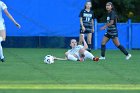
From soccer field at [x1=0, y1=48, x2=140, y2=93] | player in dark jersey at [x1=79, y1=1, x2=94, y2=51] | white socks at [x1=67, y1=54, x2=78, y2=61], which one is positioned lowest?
white socks at [x1=67, y1=54, x2=78, y2=61]

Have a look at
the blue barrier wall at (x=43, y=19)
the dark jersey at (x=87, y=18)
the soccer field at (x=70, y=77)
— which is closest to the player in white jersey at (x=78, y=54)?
the soccer field at (x=70, y=77)

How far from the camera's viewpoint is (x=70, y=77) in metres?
11.6

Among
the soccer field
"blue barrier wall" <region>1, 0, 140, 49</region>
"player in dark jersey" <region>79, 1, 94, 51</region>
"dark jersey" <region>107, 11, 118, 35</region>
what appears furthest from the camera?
"blue barrier wall" <region>1, 0, 140, 49</region>

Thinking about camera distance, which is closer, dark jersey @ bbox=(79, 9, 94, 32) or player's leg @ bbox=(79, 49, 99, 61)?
player's leg @ bbox=(79, 49, 99, 61)

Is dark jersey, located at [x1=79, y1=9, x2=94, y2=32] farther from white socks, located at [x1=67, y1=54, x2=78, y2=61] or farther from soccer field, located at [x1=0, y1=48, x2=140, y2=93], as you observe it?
soccer field, located at [x1=0, y1=48, x2=140, y2=93]

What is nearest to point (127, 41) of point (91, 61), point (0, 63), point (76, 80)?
point (91, 61)

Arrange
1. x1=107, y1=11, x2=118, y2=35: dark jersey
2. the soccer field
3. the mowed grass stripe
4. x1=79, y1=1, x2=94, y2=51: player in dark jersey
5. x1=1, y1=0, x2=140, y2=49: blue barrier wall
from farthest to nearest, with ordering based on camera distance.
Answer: x1=1, y1=0, x2=140, y2=49: blue barrier wall, x1=79, y1=1, x2=94, y2=51: player in dark jersey, x1=107, y1=11, x2=118, y2=35: dark jersey, the mowed grass stripe, the soccer field

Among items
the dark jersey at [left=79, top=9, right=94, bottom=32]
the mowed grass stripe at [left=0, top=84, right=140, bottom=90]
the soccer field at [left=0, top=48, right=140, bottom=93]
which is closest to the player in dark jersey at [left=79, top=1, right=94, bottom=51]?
the dark jersey at [left=79, top=9, right=94, bottom=32]

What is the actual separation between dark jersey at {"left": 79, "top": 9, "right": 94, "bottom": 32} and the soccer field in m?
2.88

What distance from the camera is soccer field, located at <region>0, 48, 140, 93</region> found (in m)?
9.92

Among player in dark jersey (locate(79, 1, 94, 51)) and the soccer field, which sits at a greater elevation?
player in dark jersey (locate(79, 1, 94, 51))

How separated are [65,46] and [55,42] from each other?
47 centimetres

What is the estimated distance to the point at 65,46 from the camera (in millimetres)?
23578

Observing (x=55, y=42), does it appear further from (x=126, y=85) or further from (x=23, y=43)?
(x=126, y=85)
